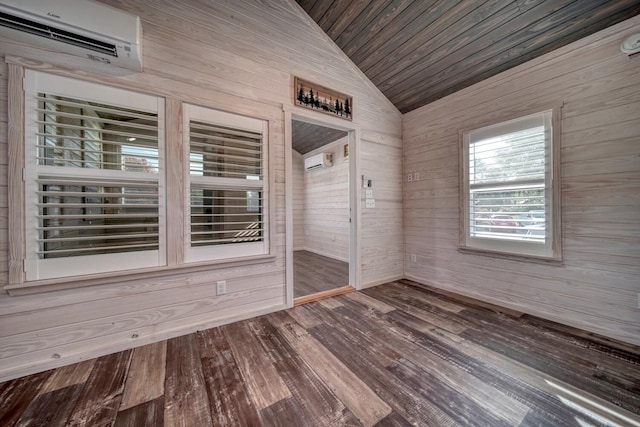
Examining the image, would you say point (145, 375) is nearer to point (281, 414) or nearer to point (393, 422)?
point (281, 414)

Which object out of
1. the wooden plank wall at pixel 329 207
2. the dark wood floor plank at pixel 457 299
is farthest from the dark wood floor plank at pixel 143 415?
the wooden plank wall at pixel 329 207

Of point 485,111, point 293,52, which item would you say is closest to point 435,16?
point 485,111

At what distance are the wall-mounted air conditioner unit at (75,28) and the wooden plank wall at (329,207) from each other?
147 inches

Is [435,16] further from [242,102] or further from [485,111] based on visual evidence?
[242,102]

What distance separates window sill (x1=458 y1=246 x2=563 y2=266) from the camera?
2.20 metres

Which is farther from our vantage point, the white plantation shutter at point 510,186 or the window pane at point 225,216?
the white plantation shutter at point 510,186

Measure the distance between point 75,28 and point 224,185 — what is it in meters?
1.32

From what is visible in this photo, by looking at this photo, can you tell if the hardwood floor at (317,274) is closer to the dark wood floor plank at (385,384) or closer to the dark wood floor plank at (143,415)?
the dark wood floor plank at (385,384)

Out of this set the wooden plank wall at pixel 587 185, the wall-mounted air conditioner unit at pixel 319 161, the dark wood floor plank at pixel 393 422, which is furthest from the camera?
the wall-mounted air conditioner unit at pixel 319 161

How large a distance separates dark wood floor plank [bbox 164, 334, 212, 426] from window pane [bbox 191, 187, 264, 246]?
83cm

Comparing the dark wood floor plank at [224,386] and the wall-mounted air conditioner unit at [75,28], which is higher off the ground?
the wall-mounted air conditioner unit at [75,28]

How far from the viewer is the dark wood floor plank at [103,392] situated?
120 cm

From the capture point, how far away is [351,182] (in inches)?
125

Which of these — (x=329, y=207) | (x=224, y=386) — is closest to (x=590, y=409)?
(x=224, y=386)
